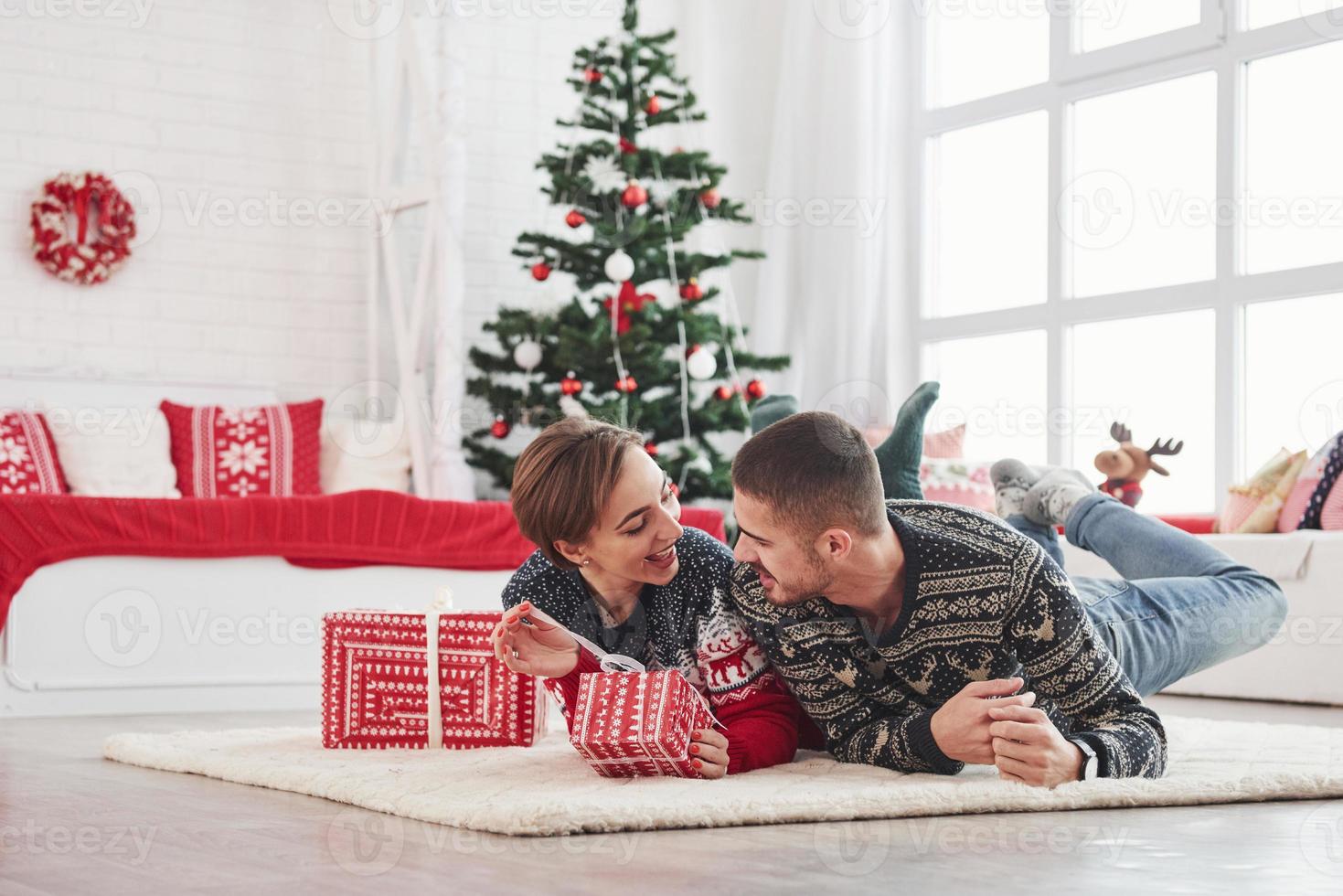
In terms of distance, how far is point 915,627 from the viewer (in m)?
1.79

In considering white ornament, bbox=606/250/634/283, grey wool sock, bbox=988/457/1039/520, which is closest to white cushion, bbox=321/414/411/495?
white ornament, bbox=606/250/634/283

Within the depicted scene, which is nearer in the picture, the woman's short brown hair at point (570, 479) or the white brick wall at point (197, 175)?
the woman's short brown hair at point (570, 479)

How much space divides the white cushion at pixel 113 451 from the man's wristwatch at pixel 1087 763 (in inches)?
126

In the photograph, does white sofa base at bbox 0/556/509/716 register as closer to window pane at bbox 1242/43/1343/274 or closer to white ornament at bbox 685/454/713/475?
white ornament at bbox 685/454/713/475

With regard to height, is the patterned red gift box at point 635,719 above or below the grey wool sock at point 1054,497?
below

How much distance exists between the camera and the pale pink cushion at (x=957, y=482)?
4723 millimetres

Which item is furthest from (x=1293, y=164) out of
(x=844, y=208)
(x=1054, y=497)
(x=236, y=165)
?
(x=236, y=165)

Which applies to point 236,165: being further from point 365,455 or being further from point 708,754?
point 708,754

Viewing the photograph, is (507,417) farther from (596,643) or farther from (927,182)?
(596,643)

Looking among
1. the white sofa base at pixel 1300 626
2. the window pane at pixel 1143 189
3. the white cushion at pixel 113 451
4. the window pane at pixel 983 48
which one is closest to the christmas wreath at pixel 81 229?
the white cushion at pixel 113 451

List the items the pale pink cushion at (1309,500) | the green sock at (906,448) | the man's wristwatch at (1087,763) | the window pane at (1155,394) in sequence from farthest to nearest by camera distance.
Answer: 1. the window pane at (1155,394)
2. the pale pink cushion at (1309,500)
3. the green sock at (906,448)
4. the man's wristwatch at (1087,763)

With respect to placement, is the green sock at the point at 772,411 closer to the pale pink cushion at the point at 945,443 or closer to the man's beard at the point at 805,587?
the man's beard at the point at 805,587

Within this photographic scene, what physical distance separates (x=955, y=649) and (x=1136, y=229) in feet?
11.4

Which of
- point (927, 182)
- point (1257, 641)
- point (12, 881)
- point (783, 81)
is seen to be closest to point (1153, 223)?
point (927, 182)
